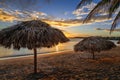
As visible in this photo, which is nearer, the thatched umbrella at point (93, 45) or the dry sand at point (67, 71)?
the dry sand at point (67, 71)

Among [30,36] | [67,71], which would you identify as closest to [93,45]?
[67,71]

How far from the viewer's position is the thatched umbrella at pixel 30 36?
374 cm

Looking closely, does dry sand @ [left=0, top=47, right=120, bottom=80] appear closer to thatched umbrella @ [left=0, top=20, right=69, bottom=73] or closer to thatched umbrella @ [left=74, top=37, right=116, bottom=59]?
thatched umbrella @ [left=74, top=37, right=116, bottom=59]

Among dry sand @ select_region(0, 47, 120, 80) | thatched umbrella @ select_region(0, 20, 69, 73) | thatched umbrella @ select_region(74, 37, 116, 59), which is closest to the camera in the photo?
thatched umbrella @ select_region(0, 20, 69, 73)

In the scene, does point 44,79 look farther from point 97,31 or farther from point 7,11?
point 97,31

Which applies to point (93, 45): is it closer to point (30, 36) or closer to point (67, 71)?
point (67, 71)

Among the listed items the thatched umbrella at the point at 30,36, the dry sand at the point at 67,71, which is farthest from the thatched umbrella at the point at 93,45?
the thatched umbrella at the point at 30,36

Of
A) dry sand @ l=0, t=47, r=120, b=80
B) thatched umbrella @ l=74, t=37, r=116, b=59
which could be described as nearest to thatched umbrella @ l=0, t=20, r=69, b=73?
dry sand @ l=0, t=47, r=120, b=80

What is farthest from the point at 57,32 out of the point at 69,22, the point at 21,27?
the point at 69,22

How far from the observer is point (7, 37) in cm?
393

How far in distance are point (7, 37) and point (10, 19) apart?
11.0 m

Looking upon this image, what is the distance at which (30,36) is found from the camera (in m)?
3.69

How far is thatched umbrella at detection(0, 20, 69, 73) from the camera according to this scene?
3.74 m

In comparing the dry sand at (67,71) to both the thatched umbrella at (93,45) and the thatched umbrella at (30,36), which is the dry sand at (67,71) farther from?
the thatched umbrella at (30,36)
